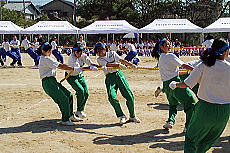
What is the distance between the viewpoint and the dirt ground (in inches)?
254

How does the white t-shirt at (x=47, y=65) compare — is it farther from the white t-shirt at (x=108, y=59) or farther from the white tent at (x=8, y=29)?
the white tent at (x=8, y=29)

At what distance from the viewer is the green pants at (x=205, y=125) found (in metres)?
4.50

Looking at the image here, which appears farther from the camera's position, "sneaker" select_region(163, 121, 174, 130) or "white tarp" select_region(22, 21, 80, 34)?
"white tarp" select_region(22, 21, 80, 34)

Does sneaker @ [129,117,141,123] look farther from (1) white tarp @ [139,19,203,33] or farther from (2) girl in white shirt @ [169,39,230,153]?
(1) white tarp @ [139,19,203,33]

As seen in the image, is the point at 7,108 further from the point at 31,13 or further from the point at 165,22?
the point at 31,13

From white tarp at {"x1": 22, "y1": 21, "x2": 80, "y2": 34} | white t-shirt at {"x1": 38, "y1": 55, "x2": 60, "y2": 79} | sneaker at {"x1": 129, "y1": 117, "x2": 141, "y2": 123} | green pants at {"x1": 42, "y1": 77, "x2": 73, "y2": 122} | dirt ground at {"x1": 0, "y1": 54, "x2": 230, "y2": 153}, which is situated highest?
white tarp at {"x1": 22, "y1": 21, "x2": 80, "y2": 34}

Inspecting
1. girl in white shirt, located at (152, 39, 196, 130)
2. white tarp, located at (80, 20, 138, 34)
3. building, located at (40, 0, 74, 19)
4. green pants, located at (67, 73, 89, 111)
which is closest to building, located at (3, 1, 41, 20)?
building, located at (40, 0, 74, 19)

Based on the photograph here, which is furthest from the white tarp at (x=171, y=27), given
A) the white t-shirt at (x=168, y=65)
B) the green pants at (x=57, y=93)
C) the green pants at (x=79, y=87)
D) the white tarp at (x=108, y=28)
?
the white t-shirt at (x=168, y=65)

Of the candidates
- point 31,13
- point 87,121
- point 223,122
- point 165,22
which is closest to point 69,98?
point 87,121

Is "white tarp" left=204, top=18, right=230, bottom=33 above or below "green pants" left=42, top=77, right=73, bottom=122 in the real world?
above

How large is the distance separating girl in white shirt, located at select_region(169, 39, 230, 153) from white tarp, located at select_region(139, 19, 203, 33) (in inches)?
909

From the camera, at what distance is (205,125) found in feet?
14.8

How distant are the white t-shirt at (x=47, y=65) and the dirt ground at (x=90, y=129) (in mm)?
1194

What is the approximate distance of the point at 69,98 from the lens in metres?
8.07
